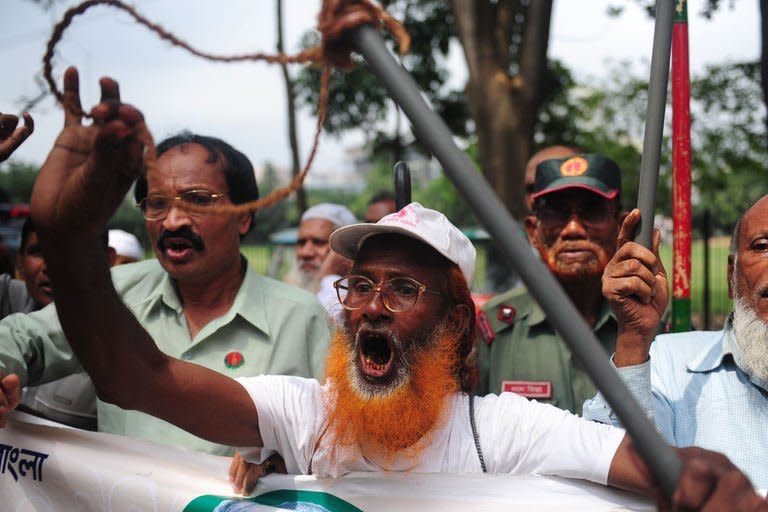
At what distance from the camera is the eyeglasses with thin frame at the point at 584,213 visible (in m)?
3.60

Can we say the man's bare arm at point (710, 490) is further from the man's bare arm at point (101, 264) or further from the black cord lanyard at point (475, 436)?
the man's bare arm at point (101, 264)

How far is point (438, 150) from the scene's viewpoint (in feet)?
4.48

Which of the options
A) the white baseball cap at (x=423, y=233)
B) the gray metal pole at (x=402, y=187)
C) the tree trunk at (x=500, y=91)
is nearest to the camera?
the white baseball cap at (x=423, y=233)

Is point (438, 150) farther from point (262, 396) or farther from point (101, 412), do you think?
point (101, 412)

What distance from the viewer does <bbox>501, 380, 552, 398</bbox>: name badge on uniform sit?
3371mm

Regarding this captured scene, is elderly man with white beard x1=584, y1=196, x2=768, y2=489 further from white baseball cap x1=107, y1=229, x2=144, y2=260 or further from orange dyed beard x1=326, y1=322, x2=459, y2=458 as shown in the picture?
white baseball cap x1=107, y1=229, x2=144, y2=260

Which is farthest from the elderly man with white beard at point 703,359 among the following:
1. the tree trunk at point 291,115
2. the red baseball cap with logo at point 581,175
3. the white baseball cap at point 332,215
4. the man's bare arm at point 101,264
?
the tree trunk at point 291,115

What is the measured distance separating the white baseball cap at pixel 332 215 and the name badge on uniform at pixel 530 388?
252cm

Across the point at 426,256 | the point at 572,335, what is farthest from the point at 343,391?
the point at 572,335

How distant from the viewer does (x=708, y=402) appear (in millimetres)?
2570

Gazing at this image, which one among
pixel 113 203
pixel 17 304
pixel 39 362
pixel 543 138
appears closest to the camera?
pixel 113 203

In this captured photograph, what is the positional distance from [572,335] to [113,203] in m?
0.85

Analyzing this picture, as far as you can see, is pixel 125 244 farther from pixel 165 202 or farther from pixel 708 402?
pixel 708 402

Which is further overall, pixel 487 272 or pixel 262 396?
pixel 487 272
